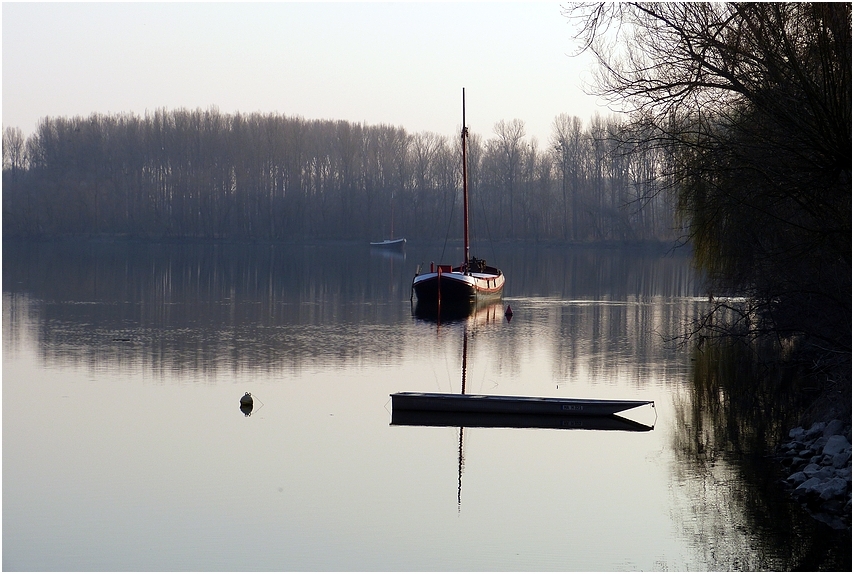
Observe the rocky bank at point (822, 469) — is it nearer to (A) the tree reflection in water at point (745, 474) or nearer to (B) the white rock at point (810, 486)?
(B) the white rock at point (810, 486)

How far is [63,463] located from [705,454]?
9.07m

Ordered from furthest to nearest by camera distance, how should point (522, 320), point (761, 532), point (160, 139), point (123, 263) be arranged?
point (160, 139) → point (123, 263) → point (522, 320) → point (761, 532)

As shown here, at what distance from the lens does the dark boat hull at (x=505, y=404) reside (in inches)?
695

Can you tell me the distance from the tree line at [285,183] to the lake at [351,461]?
70.5 m

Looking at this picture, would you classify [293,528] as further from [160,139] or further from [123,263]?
[160,139]

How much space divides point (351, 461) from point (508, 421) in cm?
341

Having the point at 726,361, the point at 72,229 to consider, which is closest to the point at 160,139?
the point at 72,229

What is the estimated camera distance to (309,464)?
49.2 feet

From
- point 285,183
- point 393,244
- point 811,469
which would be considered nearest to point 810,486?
point 811,469

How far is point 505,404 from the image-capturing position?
17906mm

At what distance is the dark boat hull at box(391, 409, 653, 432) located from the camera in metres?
17.4

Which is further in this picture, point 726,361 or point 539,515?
point 726,361

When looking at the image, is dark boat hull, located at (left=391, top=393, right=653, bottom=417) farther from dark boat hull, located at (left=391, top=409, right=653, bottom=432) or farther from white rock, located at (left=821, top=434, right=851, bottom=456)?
white rock, located at (left=821, top=434, right=851, bottom=456)

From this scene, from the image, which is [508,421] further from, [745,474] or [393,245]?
[393,245]
